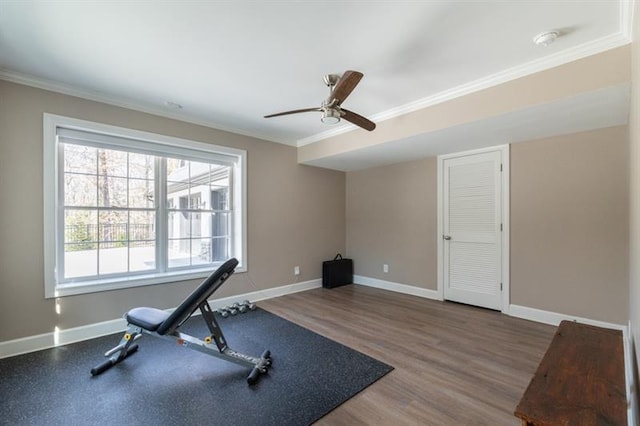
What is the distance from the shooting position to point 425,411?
5.96 feet

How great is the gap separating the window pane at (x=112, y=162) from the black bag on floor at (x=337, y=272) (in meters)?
3.35

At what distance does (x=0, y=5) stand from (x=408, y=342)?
407 cm

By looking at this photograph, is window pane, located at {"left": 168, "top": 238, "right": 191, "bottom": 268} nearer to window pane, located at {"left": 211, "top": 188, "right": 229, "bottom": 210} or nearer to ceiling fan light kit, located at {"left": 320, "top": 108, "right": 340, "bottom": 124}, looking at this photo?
window pane, located at {"left": 211, "top": 188, "right": 229, "bottom": 210}

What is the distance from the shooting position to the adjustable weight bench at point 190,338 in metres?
2.18

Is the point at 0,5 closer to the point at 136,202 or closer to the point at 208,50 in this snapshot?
the point at 208,50

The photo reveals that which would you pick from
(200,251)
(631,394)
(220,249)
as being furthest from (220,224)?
(631,394)

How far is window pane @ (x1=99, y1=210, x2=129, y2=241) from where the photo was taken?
313 centimetres

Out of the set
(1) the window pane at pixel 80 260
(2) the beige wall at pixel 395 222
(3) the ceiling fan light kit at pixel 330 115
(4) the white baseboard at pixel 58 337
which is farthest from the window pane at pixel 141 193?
(2) the beige wall at pixel 395 222

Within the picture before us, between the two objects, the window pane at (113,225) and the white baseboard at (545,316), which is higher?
the window pane at (113,225)

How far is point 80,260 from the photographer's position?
298 cm

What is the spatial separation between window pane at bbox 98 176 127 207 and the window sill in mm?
862

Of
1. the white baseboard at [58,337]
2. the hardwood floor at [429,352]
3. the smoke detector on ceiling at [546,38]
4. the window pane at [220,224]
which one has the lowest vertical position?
the hardwood floor at [429,352]

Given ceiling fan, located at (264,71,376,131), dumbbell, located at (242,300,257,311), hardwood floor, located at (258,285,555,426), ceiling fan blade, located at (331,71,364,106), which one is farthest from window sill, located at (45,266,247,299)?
ceiling fan blade, located at (331,71,364,106)

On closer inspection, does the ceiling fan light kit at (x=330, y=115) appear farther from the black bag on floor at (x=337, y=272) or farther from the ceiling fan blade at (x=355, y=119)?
the black bag on floor at (x=337, y=272)
